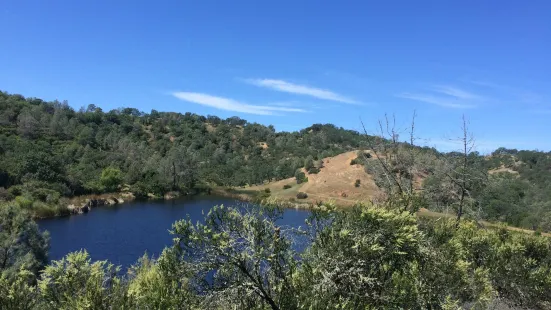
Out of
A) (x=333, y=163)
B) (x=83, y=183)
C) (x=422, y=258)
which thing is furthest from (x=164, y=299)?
(x=333, y=163)

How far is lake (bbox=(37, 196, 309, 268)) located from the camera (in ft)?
140

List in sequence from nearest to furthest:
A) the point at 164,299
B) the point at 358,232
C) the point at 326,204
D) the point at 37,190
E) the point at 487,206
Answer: the point at 164,299 < the point at 358,232 < the point at 326,204 < the point at 37,190 < the point at 487,206

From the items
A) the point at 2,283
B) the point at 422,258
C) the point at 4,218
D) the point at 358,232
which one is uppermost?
the point at 358,232

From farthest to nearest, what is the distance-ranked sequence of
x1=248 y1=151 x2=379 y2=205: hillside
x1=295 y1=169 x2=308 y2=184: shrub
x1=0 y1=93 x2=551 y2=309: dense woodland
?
x1=295 y1=169 x2=308 y2=184: shrub
x1=248 y1=151 x2=379 y2=205: hillside
x1=0 y1=93 x2=551 y2=309: dense woodland

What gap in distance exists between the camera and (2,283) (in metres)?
11.0

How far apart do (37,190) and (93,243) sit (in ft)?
90.3

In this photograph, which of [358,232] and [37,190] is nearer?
[358,232]

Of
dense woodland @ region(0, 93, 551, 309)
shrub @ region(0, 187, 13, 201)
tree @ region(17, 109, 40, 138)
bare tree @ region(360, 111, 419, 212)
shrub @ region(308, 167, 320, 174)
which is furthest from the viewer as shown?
shrub @ region(308, 167, 320, 174)

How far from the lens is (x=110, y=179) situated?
3514 inches

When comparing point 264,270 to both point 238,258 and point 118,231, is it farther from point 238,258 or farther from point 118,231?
point 118,231

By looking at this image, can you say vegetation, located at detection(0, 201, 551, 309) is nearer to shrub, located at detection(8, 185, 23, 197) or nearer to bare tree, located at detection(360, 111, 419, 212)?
bare tree, located at detection(360, 111, 419, 212)

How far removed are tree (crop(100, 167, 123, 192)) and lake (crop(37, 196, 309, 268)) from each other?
9172mm

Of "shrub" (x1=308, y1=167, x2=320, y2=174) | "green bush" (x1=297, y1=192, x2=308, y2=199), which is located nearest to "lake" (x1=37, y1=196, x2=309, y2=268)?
"green bush" (x1=297, y1=192, x2=308, y2=199)

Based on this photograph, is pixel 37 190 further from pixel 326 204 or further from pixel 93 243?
pixel 326 204
